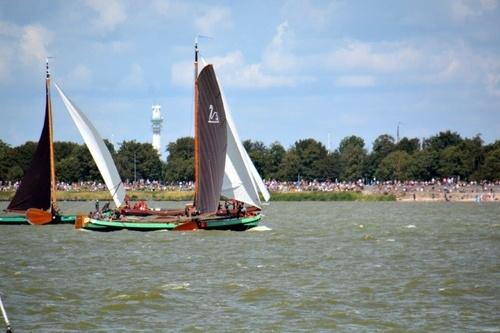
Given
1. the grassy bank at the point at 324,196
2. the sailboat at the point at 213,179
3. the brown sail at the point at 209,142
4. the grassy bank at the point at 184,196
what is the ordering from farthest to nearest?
the grassy bank at the point at 184,196 → the grassy bank at the point at 324,196 → the sailboat at the point at 213,179 → the brown sail at the point at 209,142

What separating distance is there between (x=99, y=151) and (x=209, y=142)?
1091 centimetres

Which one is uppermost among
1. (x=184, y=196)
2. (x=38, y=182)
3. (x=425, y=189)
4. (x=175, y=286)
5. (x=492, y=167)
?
(x=492, y=167)

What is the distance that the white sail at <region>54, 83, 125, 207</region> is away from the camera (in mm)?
83312

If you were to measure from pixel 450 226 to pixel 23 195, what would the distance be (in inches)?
1328

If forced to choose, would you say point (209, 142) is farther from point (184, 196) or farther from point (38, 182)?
point (184, 196)

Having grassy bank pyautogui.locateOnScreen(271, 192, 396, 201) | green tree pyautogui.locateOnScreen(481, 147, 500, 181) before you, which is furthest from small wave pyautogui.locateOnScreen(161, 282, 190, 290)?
green tree pyautogui.locateOnScreen(481, 147, 500, 181)

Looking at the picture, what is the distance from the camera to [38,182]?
8650cm

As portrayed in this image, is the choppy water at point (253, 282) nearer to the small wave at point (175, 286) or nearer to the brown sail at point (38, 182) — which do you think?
the small wave at point (175, 286)

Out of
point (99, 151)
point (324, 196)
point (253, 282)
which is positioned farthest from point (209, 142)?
point (324, 196)

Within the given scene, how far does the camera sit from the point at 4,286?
145 feet

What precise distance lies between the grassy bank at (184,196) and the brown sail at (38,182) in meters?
91.4

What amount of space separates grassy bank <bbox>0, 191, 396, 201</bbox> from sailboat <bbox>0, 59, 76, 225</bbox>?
299ft

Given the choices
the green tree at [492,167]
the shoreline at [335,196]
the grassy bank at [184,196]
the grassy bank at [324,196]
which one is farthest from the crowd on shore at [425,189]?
the grassy bank at [184,196]

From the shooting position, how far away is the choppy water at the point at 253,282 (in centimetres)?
3544
